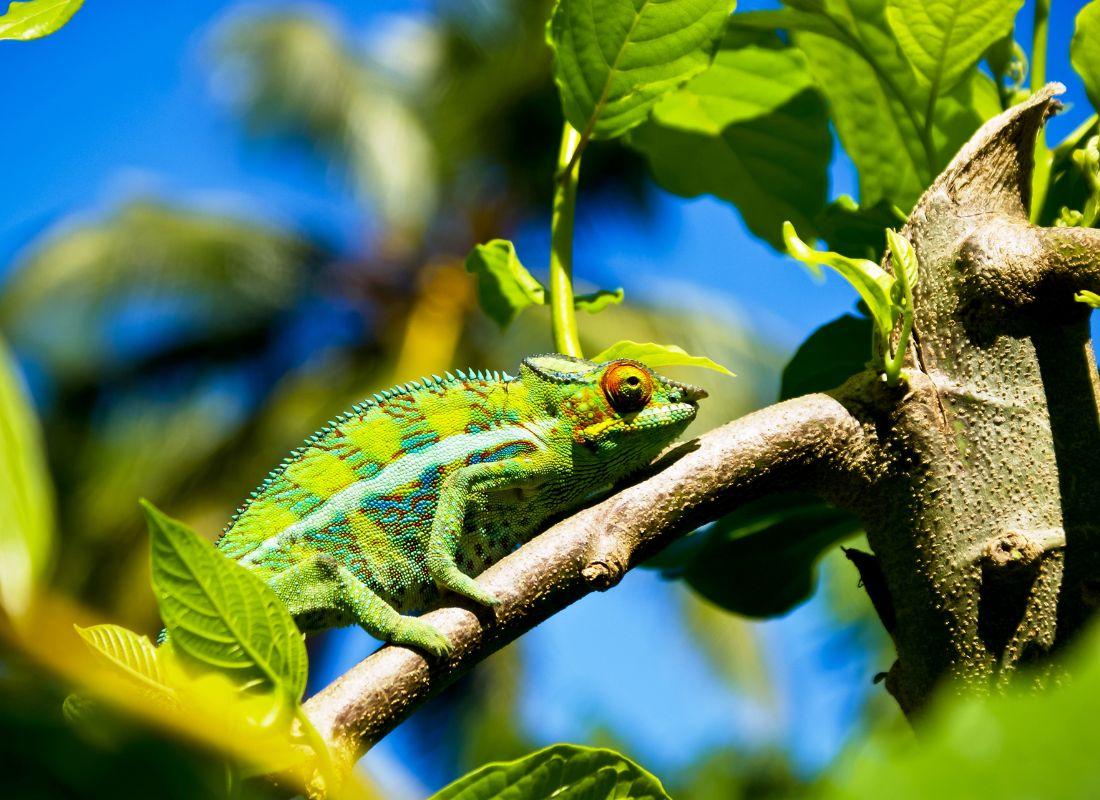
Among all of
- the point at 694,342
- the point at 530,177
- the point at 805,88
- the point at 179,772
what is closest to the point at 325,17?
the point at 530,177

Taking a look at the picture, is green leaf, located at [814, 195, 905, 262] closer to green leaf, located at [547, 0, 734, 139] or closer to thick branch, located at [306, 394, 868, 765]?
green leaf, located at [547, 0, 734, 139]

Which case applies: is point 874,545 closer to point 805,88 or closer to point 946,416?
point 946,416

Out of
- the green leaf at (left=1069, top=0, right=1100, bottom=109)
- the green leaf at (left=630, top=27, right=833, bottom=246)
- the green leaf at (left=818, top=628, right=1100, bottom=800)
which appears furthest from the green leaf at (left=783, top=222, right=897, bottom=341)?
the green leaf at (left=818, top=628, right=1100, bottom=800)

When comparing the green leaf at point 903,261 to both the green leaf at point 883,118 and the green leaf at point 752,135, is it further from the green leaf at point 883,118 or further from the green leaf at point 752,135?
the green leaf at point 752,135

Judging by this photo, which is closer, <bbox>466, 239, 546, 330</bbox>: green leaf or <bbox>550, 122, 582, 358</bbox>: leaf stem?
<bbox>550, 122, 582, 358</bbox>: leaf stem

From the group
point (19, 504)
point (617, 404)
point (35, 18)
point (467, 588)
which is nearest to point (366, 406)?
point (617, 404)

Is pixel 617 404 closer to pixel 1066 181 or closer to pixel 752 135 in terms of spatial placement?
pixel 752 135

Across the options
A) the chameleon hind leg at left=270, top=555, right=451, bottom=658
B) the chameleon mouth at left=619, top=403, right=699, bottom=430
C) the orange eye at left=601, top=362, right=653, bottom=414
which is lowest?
the chameleon hind leg at left=270, top=555, right=451, bottom=658

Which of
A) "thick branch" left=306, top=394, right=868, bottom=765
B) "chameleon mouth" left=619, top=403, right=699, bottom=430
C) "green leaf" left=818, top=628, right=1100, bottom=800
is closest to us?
"green leaf" left=818, top=628, right=1100, bottom=800
